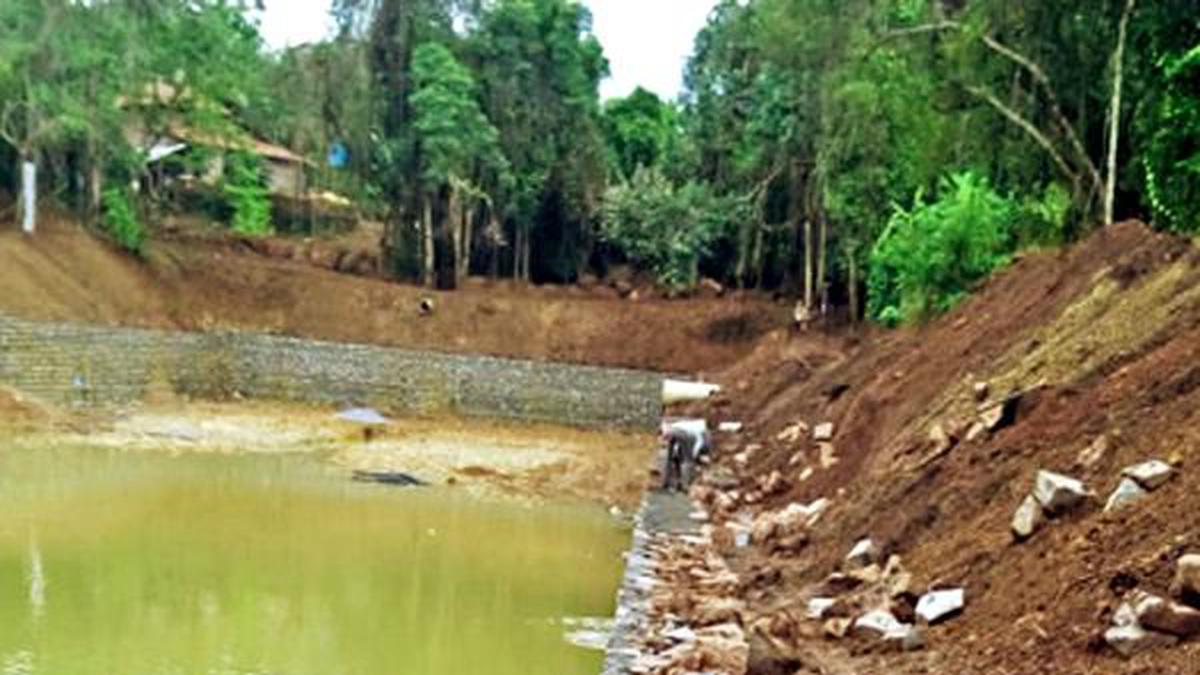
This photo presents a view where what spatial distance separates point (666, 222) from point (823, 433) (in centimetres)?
1499

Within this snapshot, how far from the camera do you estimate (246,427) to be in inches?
815

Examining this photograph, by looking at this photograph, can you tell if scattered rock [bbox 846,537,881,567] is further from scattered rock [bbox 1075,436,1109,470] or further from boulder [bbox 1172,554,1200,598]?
boulder [bbox 1172,554,1200,598]

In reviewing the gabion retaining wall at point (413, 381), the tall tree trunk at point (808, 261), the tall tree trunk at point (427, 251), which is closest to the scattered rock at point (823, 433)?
the gabion retaining wall at point (413, 381)

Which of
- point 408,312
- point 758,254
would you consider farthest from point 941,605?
point 758,254

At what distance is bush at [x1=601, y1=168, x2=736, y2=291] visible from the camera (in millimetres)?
27500

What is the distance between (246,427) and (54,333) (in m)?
3.45

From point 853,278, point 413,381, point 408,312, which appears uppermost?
point 853,278

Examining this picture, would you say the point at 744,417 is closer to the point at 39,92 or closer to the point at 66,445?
the point at 66,445

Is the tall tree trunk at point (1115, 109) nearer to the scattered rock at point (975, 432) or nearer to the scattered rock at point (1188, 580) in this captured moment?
the scattered rock at point (975, 432)

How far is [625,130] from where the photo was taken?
32.7 m

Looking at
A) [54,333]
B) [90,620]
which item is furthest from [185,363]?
[90,620]

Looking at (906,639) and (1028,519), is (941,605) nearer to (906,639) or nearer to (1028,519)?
(906,639)

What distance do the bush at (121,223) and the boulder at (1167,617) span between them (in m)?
25.2

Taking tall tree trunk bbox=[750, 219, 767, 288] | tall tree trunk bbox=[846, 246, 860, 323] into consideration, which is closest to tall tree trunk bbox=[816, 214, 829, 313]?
tall tree trunk bbox=[846, 246, 860, 323]
